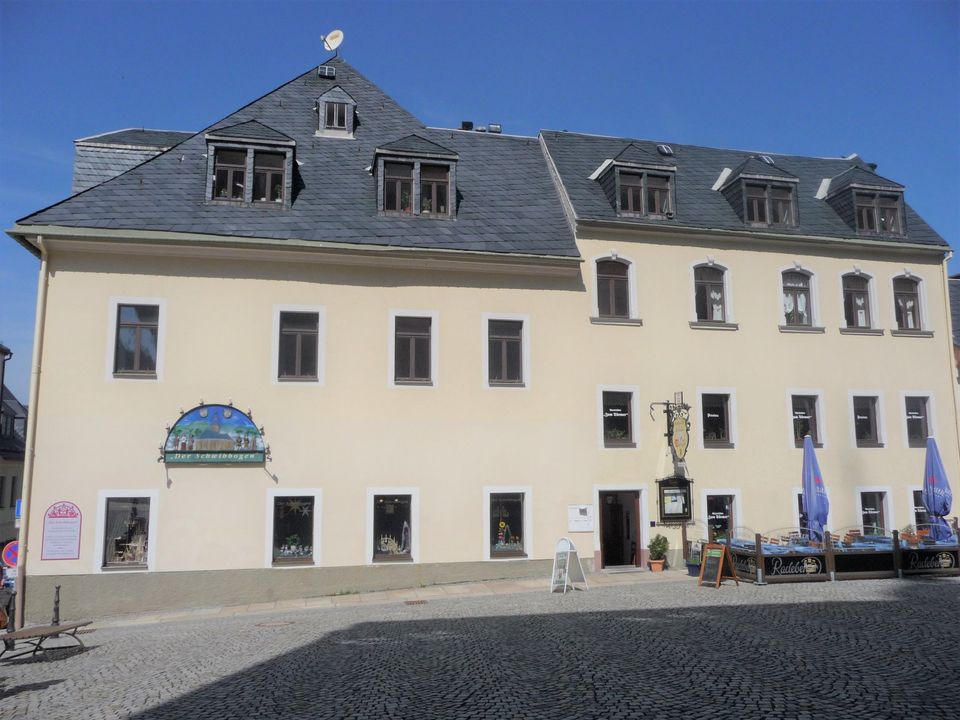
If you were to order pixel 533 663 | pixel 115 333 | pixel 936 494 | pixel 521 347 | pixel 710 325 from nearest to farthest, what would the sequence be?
pixel 533 663 < pixel 115 333 < pixel 936 494 < pixel 521 347 < pixel 710 325

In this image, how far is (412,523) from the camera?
18.6m

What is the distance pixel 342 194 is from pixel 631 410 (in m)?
9.67

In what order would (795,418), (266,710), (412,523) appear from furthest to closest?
(795,418), (412,523), (266,710)

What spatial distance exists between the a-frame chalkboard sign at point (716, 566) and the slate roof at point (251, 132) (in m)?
14.6

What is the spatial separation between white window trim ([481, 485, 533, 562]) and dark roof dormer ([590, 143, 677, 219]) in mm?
8396

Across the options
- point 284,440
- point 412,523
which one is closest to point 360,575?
point 412,523

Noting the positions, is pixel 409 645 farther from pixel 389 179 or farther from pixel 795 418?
pixel 795 418

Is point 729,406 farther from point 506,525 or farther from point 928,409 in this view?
point 506,525

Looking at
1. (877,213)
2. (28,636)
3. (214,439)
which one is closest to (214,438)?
(214,439)

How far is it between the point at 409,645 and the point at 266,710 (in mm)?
3517

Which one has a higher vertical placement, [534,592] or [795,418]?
[795,418]

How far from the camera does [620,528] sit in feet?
68.4

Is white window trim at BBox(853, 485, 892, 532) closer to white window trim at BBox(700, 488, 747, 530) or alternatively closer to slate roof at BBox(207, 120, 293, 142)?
white window trim at BBox(700, 488, 747, 530)

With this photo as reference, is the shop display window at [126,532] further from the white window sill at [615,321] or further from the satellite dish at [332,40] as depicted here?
the satellite dish at [332,40]
